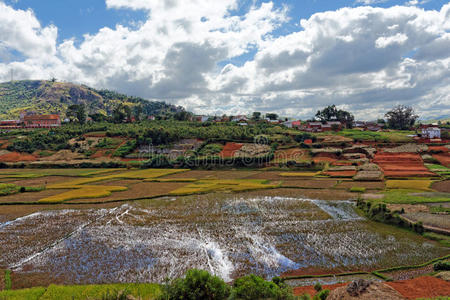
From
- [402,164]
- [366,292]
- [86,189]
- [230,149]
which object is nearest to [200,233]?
[366,292]

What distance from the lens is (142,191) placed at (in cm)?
3762

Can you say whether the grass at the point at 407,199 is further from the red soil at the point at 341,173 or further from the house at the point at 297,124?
the house at the point at 297,124

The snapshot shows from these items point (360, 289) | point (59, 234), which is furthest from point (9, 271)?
point (360, 289)

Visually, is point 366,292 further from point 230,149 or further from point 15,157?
point 15,157

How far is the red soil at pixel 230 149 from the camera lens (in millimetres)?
65394

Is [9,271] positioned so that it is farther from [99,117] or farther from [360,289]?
[99,117]

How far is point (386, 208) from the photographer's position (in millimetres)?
25000

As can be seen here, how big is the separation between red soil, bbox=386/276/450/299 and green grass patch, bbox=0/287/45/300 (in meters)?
17.7

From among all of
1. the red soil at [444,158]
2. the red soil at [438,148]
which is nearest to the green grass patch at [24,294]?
the red soil at [444,158]

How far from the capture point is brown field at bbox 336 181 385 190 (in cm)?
3762

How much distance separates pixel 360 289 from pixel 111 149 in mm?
73114

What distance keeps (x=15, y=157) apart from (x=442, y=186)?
90.4m

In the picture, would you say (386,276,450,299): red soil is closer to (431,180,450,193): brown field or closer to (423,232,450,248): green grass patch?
(423,232,450,248): green grass patch

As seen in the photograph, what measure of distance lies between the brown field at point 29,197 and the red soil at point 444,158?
222ft
